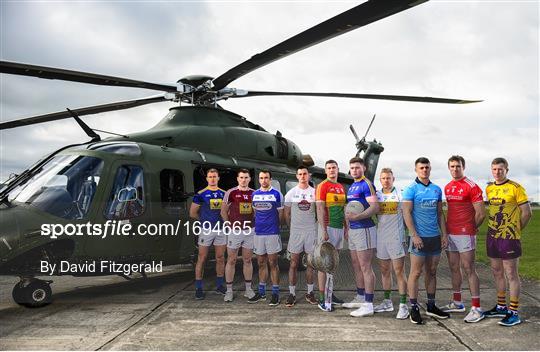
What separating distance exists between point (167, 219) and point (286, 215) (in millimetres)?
2126

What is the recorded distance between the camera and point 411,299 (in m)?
5.31

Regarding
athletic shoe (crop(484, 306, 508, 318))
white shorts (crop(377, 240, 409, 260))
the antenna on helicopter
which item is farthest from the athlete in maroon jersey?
the antenna on helicopter

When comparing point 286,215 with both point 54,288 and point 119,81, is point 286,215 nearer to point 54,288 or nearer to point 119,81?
point 119,81

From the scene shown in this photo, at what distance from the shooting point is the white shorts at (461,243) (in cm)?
536

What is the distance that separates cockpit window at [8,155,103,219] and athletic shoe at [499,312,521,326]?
5.62 meters

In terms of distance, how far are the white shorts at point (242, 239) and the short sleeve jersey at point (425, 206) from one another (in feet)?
7.77

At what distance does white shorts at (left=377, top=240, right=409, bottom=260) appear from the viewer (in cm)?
555

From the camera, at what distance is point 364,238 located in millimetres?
5738

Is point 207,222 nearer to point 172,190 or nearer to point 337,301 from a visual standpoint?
point 172,190

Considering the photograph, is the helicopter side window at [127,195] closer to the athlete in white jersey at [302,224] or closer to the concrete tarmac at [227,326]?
the concrete tarmac at [227,326]

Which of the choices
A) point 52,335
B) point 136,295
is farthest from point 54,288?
point 52,335

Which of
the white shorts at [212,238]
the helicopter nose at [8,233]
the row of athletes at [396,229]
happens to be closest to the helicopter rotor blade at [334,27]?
the row of athletes at [396,229]

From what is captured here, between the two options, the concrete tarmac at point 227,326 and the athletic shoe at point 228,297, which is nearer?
the concrete tarmac at point 227,326

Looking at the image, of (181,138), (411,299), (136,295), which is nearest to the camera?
(411,299)
